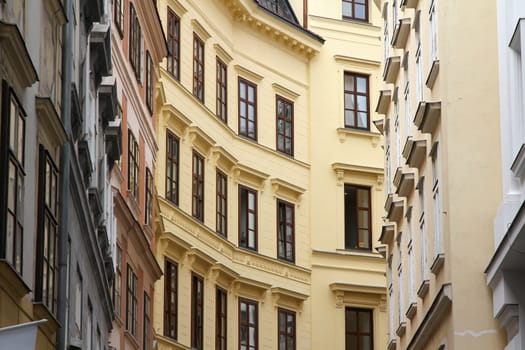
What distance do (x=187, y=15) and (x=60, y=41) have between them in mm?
23490

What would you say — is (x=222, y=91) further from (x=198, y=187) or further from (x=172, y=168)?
(x=172, y=168)

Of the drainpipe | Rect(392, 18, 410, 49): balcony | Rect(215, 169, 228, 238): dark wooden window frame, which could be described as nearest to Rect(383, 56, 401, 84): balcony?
Rect(392, 18, 410, 49): balcony

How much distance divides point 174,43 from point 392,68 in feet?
34.0

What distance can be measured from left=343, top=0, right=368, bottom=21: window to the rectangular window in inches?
663

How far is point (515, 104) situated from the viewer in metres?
21.1

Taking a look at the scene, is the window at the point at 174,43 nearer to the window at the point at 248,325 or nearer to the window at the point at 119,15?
the window at the point at 248,325

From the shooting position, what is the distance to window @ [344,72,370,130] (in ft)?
166

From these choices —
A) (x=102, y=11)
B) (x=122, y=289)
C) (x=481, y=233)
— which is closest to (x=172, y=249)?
(x=122, y=289)

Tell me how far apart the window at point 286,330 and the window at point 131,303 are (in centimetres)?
1311

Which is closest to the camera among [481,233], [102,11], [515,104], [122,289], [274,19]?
[515,104]

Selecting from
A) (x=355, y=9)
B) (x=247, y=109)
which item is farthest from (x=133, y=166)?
(x=355, y=9)

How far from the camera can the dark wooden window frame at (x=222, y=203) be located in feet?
144

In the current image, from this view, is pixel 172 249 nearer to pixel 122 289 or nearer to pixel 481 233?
pixel 122 289

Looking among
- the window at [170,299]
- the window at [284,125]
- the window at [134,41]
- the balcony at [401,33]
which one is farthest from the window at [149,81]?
the window at [284,125]
